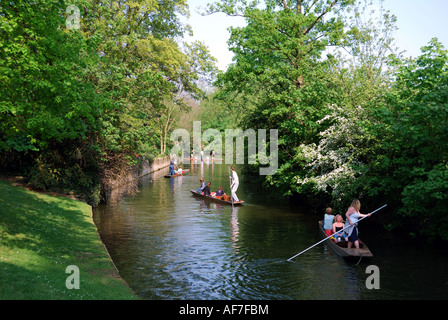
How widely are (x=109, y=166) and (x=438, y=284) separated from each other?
19.2 meters

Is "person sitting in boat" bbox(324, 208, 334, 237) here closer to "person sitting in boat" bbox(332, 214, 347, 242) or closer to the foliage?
"person sitting in boat" bbox(332, 214, 347, 242)

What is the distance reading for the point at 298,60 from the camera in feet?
81.0

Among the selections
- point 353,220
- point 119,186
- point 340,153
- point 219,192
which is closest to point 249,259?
point 353,220

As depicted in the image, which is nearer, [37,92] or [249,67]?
[37,92]

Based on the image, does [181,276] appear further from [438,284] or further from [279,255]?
[438,284]

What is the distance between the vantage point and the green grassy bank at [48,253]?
329 inches

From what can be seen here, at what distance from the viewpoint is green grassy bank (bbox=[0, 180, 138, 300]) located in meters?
8.35

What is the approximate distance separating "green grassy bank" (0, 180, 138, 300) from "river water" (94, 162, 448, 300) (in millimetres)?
1048

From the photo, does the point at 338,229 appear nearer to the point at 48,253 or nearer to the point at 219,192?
the point at 48,253

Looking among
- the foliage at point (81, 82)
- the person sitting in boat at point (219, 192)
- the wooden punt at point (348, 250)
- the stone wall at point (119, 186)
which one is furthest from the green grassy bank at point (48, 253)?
the person sitting in boat at point (219, 192)

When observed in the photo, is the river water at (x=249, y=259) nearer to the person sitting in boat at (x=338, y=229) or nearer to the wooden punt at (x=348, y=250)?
the wooden punt at (x=348, y=250)

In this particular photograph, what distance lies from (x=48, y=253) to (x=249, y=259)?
661 cm

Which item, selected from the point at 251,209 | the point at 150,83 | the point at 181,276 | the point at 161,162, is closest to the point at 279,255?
the point at 181,276
